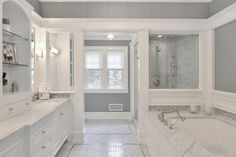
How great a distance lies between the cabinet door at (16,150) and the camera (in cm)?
192

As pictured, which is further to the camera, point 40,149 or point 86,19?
point 86,19

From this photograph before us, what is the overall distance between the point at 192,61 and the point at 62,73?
9.45ft

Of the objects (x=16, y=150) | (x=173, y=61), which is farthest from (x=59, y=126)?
(x=173, y=61)

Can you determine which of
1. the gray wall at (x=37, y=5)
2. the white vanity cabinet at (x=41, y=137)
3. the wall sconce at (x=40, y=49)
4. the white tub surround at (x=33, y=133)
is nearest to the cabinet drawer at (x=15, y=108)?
the white tub surround at (x=33, y=133)

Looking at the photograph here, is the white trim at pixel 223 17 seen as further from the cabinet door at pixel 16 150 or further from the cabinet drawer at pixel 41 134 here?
the cabinet door at pixel 16 150

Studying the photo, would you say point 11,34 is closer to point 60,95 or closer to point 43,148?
point 43,148

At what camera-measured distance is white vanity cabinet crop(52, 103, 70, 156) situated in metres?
3.56

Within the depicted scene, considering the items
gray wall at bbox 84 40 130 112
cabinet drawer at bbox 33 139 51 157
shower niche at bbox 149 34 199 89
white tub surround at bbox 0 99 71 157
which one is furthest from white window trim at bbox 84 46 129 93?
cabinet drawer at bbox 33 139 51 157

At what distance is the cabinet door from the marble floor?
172 centimetres

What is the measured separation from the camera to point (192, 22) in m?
4.67

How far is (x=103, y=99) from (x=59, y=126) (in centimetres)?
348

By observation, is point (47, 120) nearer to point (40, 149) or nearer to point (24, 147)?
point (40, 149)

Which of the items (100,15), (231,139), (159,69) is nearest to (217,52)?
(159,69)

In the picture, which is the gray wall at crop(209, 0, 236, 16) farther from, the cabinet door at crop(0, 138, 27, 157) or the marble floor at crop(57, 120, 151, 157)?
the cabinet door at crop(0, 138, 27, 157)
